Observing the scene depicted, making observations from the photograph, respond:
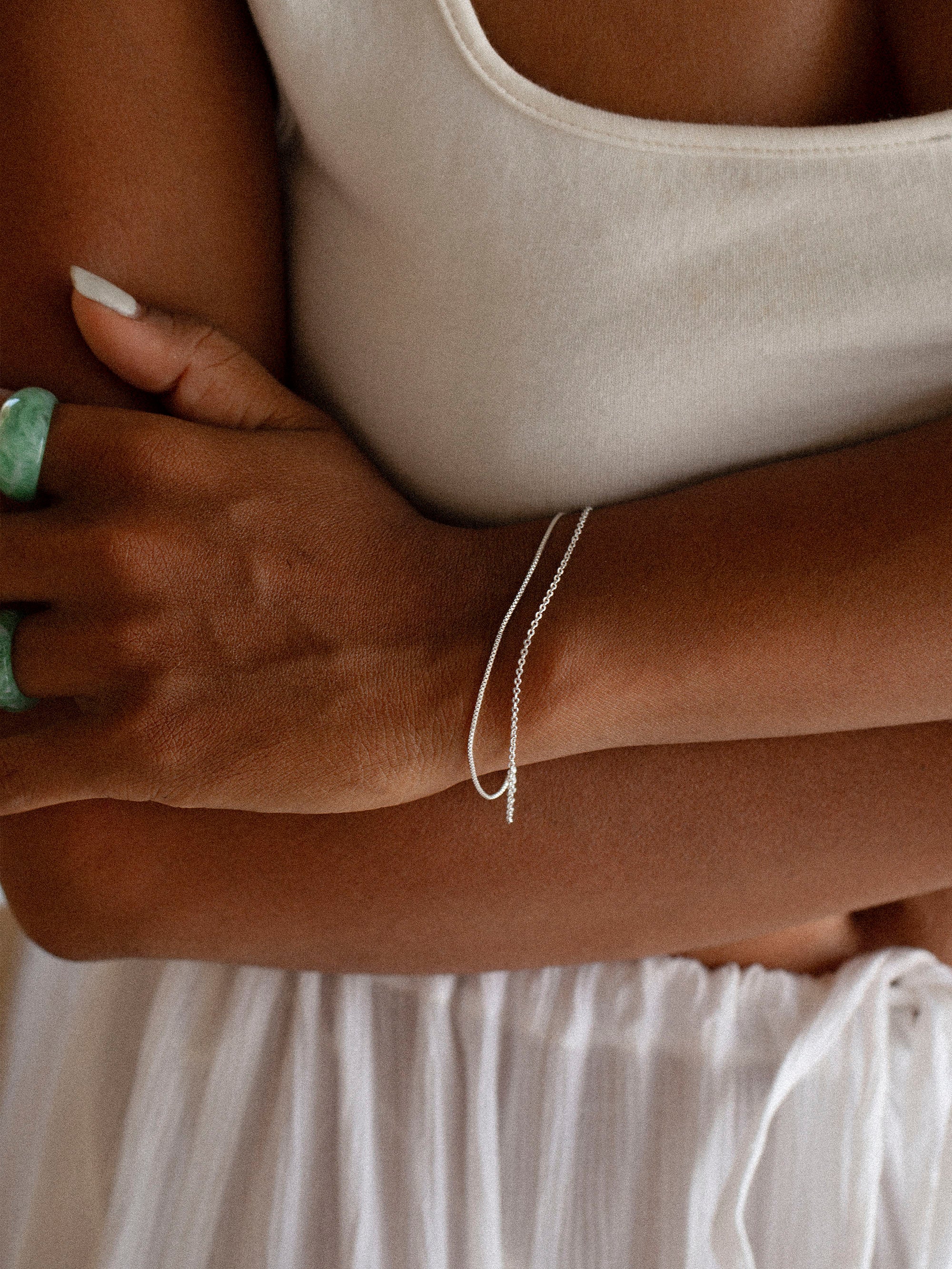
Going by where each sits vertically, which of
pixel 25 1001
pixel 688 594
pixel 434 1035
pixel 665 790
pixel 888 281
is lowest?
pixel 25 1001

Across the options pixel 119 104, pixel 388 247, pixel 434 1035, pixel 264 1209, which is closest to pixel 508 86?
pixel 388 247

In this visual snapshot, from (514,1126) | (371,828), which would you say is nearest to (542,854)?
(371,828)

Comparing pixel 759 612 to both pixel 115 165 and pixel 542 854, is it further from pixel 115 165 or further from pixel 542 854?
pixel 115 165

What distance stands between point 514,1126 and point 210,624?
458 mm

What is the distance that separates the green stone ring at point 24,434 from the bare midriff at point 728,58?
0.39 metres

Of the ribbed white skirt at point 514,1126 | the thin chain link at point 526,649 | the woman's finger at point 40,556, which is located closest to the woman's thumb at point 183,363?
the woman's finger at point 40,556

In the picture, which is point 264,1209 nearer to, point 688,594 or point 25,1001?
point 25,1001

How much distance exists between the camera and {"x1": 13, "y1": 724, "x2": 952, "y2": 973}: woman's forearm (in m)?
0.80

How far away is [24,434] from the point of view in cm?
75

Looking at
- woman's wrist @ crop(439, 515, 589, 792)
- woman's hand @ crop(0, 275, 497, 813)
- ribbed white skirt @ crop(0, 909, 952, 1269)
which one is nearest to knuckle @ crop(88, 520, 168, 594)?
woman's hand @ crop(0, 275, 497, 813)

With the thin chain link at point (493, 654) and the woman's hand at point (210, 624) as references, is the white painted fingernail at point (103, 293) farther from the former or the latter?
the thin chain link at point (493, 654)

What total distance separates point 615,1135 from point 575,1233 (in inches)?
3.0

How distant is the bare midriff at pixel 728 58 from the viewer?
68 centimetres

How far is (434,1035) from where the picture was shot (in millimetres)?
863
